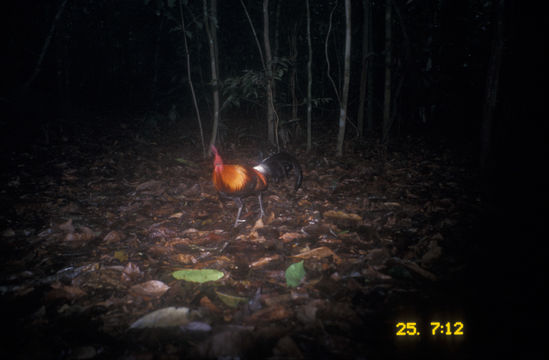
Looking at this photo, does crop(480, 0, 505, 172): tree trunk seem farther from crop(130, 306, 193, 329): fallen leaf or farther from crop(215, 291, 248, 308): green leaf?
crop(130, 306, 193, 329): fallen leaf

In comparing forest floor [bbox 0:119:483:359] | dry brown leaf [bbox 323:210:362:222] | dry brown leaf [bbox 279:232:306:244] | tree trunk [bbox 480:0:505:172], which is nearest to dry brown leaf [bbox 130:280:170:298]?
forest floor [bbox 0:119:483:359]

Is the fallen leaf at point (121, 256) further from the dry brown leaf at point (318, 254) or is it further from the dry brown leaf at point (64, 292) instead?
the dry brown leaf at point (318, 254)

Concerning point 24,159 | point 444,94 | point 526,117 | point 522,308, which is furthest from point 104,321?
point 444,94

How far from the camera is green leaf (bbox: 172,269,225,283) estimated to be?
2.55 metres

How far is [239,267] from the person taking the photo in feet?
9.36

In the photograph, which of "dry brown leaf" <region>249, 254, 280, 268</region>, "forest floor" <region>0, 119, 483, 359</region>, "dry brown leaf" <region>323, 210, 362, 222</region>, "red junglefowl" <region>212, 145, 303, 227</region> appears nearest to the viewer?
"forest floor" <region>0, 119, 483, 359</region>

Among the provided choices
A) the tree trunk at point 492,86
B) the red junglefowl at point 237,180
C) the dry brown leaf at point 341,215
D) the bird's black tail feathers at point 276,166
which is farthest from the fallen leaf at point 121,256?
the tree trunk at point 492,86

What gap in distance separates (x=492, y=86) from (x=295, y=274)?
4.64m

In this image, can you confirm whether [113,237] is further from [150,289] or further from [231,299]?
[231,299]

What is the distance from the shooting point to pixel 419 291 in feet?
7.28

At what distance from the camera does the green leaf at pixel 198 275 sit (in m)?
2.55

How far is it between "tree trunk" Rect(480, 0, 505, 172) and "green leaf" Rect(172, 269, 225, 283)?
5.02 meters

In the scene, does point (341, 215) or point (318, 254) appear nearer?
point (318, 254)

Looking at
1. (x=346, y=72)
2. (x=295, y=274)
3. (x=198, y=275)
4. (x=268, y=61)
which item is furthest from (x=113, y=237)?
(x=346, y=72)
